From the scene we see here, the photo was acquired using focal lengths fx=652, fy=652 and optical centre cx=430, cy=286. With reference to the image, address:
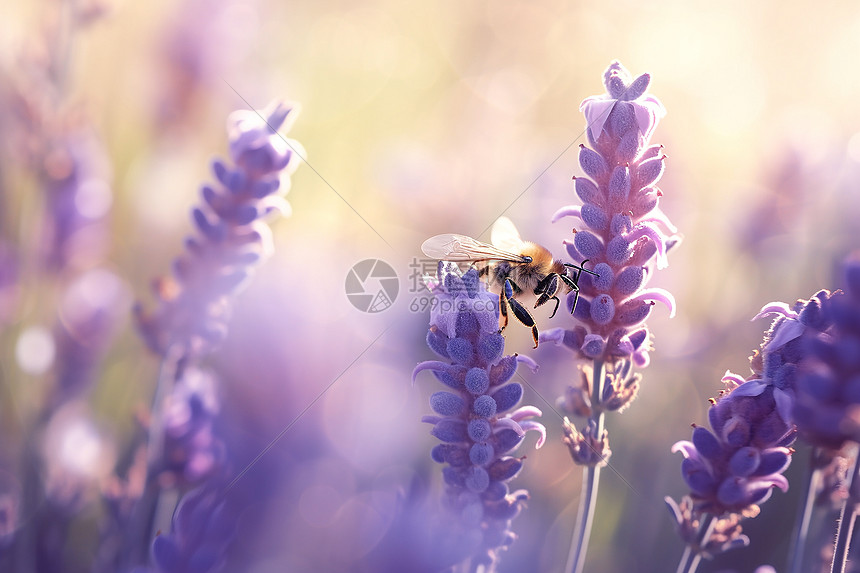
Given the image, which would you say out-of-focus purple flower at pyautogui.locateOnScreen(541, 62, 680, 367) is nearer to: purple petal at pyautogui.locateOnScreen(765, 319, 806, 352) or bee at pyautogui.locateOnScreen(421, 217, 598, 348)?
purple petal at pyautogui.locateOnScreen(765, 319, 806, 352)

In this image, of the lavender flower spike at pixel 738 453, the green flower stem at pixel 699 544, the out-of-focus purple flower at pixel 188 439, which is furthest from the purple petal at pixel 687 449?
the out-of-focus purple flower at pixel 188 439

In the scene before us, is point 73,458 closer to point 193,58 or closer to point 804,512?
point 193,58

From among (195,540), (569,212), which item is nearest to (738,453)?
(569,212)

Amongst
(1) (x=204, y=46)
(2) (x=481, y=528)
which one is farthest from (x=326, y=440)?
(1) (x=204, y=46)

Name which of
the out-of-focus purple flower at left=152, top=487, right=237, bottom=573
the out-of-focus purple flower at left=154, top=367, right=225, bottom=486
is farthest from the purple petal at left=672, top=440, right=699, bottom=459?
the out-of-focus purple flower at left=154, top=367, right=225, bottom=486

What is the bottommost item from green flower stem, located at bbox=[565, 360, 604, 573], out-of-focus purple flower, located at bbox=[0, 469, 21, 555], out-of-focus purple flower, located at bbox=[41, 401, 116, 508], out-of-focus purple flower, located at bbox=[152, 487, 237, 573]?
out-of-focus purple flower, located at bbox=[0, 469, 21, 555]

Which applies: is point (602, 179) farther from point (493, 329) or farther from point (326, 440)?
point (326, 440)
